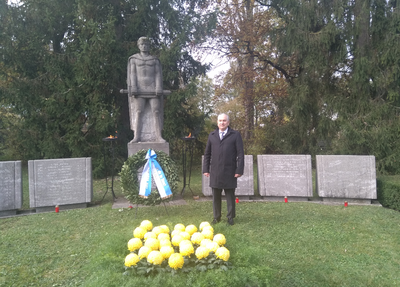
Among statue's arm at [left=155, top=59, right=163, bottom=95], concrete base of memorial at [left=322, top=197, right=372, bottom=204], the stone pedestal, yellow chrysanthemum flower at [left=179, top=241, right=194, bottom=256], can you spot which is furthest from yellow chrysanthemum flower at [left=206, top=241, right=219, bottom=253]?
concrete base of memorial at [left=322, top=197, right=372, bottom=204]

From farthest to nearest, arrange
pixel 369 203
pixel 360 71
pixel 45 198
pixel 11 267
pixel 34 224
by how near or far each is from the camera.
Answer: pixel 360 71 → pixel 369 203 → pixel 45 198 → pixel 34 224 → pixel 11 267

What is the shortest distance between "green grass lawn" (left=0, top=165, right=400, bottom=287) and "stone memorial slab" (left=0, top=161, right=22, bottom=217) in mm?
360

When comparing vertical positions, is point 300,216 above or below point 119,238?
below

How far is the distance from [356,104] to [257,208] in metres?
6.94

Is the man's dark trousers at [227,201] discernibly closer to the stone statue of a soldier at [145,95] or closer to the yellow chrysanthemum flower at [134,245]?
the stone statue of a soldier at [145,95]

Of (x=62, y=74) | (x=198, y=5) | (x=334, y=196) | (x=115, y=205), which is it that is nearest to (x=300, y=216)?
(x=334, y=196)

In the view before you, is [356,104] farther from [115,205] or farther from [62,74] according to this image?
[62,74]

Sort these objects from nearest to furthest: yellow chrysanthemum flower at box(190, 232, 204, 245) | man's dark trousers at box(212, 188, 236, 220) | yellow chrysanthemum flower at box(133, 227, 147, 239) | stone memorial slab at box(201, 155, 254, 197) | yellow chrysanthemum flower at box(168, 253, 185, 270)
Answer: yellow chrysanthemum flower at box(168, 253, 185, 270) < yellow chrysanthemum flower at box(190, 232, 204, 245) < yellow chrysanthemum flower at box(133, 227, 147, 239) < man's dark trousers at box(212, 188, 236, 220) < stone memorial slab at box(201, 155, 254, 197)

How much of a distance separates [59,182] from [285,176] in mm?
4873

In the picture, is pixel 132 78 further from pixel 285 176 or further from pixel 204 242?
pixel 204 242

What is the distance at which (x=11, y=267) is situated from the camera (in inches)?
135

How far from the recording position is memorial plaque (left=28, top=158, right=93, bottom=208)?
19.3 ft

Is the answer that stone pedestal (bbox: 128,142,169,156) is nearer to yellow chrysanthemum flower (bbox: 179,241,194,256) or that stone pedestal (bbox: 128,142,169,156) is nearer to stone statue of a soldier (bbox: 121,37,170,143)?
stone statue of a soldier (bbox: 121,37,170,143)

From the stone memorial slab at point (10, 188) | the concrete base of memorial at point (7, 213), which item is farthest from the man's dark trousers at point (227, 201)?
the concrete base of memorial at point (7, 213)
